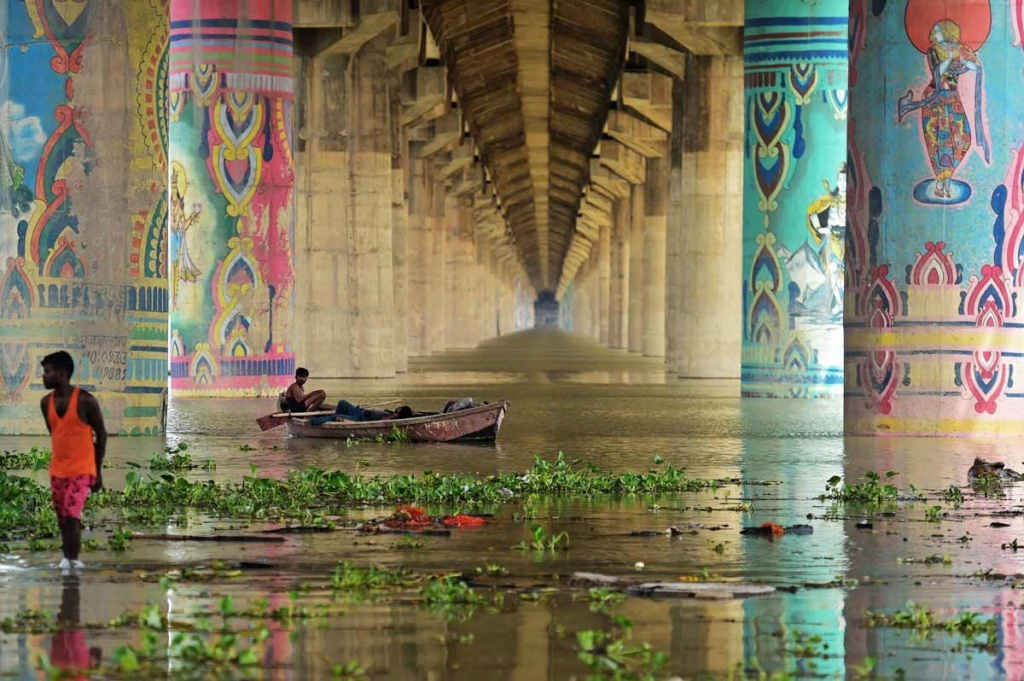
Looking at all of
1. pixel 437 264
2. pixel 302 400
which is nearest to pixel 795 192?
pixel 302 400

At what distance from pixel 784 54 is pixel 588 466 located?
57.6 feet

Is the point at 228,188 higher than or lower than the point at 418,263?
lower

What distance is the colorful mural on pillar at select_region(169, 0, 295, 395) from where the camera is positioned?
1221 inches

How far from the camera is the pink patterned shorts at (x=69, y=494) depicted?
1057cm

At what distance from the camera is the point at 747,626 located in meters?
8.78

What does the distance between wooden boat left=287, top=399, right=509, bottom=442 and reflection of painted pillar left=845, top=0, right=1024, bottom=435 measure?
180 inches

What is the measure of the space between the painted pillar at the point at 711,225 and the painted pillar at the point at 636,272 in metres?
25.7

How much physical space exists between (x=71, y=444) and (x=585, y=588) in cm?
300

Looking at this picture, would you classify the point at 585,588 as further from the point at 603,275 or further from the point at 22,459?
the point at 603,275

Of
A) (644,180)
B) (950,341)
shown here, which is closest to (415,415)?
(950,341)

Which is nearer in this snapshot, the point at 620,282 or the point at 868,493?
the point at 868,493

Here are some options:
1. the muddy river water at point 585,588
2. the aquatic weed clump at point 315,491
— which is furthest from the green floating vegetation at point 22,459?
the aquatic weed clump at point 315,491

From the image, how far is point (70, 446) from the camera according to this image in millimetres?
10742

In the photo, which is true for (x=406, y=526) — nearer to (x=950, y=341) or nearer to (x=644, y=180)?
(x=950, y=341)
